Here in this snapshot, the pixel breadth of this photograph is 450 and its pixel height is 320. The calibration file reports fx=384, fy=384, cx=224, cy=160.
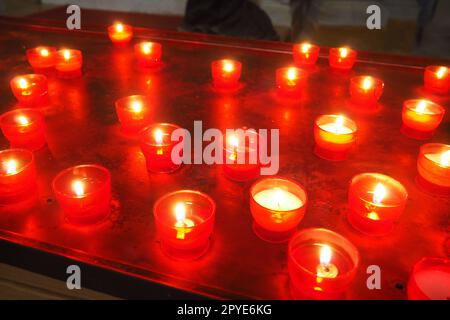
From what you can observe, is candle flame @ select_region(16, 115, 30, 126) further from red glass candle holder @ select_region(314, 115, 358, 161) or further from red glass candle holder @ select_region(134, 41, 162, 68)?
red glass candle holder @ select_region(314, 115, 358, 161)

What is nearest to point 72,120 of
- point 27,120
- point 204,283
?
point 27,120

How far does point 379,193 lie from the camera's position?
4.40 feet

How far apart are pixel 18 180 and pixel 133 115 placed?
61cm

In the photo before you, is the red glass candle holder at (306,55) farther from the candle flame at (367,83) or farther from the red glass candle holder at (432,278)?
the red glass candle holder at (432,278)

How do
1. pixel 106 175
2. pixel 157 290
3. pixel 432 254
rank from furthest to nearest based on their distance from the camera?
1. pixel 106 175
2. pixel 432 254
3. pixel 157 290

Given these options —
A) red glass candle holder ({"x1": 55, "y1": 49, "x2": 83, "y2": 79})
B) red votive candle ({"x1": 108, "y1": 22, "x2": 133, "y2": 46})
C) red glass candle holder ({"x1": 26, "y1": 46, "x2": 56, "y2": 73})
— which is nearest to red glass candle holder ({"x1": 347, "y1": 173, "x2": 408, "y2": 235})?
red glass candle holder ({"x1": 55, "y1": 49, "x2": 83, "y2": 79})

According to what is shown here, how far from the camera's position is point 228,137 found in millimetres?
1610

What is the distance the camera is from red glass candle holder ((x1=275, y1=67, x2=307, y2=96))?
214cm

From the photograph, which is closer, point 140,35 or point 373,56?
point 373,56

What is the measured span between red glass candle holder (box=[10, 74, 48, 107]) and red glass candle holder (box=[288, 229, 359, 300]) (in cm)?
157

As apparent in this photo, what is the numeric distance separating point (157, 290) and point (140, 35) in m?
2.41

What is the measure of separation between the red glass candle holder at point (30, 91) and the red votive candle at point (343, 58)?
5.70ft

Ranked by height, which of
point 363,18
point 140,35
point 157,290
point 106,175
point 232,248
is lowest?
point 157,290

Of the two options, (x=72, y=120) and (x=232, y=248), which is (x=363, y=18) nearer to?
(x=72, y=120)
